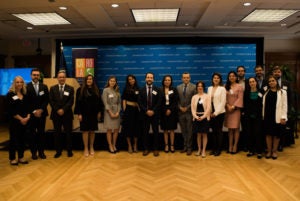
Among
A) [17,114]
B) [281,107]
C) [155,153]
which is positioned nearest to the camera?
[17,114]

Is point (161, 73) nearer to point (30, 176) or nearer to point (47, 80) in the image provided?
point (47, 80)

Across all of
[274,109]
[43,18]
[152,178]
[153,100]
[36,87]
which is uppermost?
[43,18]

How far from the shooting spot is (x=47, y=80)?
564 centimetres

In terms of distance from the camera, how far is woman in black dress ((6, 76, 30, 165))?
4062 mm

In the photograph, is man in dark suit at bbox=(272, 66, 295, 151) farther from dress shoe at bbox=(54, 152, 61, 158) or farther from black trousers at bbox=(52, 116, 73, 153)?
dress shoe at bbox=(54, 152, 61, 158)

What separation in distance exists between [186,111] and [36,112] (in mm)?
2600

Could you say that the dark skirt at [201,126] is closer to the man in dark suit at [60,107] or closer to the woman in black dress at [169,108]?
the woman in black dress at [169,108]

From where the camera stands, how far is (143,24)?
7.29 metres

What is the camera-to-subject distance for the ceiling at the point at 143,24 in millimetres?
5434

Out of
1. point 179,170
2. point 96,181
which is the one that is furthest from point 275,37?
point 96,181

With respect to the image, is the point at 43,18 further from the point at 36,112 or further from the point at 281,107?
the point at 281,107

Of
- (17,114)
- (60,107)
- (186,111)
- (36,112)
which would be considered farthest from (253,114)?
(17,114)

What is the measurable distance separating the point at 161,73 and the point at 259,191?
558 cm

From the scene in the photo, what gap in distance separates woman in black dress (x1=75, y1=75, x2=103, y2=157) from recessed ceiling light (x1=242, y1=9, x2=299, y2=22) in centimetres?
413
